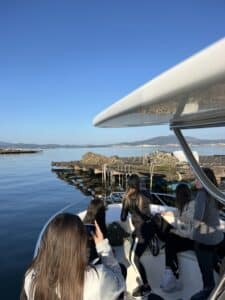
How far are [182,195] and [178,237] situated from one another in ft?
1.98

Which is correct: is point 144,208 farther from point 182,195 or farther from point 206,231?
point 206,231

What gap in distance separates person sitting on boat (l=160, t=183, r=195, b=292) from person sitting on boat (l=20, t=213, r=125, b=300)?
2646mm

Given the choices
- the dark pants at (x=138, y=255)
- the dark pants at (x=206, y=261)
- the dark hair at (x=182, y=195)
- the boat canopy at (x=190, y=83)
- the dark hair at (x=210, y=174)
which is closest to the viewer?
the boat canopy at (x=190, y=83)

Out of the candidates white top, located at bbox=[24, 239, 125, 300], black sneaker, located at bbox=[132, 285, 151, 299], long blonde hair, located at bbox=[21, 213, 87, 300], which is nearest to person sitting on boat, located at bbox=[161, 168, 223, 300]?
black sneaker, located at bbox=[132, 285, 151, 299]

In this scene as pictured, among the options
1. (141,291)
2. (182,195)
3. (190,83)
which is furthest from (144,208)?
(190,83)

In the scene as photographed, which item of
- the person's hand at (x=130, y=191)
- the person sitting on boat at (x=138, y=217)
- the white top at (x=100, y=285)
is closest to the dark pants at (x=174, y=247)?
the person sitting on boat at (x=138, y=217)

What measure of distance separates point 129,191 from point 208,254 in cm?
135

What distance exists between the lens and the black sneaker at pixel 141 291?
167 inches

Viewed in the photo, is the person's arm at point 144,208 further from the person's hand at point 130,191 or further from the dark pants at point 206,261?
the dark pants at point 206,261

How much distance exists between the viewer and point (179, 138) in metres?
3.38

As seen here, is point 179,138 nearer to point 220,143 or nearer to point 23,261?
point 220,143

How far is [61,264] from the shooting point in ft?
6.35

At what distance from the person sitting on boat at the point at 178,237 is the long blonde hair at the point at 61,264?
9.15 feet

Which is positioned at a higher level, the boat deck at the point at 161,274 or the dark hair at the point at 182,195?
the dark hair at the point at 182,195
